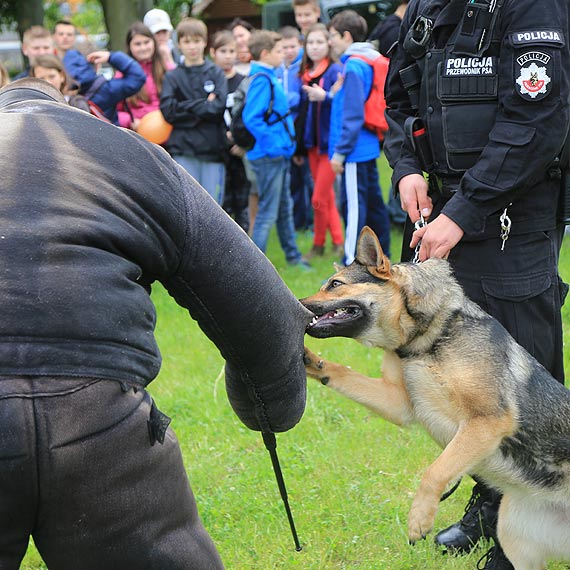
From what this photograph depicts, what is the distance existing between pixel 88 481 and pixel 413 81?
2135 millimetres

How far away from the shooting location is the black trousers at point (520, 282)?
303 centimetres

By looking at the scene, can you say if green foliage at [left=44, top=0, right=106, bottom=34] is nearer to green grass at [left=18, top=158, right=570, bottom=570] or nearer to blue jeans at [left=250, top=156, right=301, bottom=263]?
blue jeans at [left=250, top=156, right=301, bottom=263]

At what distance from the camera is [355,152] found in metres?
7.77

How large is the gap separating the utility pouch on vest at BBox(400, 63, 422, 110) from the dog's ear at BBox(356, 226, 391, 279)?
0.55 meters

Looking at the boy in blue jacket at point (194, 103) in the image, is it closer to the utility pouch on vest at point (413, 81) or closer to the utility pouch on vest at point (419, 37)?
the utility pouch on vest at point (413, 81)

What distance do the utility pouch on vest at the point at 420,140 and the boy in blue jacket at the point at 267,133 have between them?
15.6 ft

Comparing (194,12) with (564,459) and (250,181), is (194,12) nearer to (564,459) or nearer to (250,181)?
(250,181)

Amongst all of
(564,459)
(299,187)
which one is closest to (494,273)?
(564,459)

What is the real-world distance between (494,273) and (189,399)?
255 centimetres

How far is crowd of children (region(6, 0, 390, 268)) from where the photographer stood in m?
7.78

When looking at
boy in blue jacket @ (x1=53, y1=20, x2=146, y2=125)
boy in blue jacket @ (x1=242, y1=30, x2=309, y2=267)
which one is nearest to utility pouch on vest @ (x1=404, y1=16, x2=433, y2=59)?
boy in blue jacket @ (x1=242, y1=30, x2=309, y2=267)

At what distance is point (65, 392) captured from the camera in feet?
5.42

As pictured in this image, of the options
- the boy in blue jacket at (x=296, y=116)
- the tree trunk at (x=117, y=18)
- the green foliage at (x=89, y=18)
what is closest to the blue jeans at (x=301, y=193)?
the boy in blue jacket at (x=296, y=116)

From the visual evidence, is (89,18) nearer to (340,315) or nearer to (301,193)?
(301,193)
